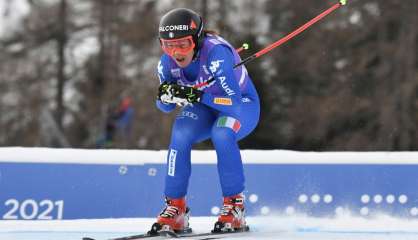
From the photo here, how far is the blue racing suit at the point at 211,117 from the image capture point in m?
4.42

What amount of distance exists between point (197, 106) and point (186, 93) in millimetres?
294

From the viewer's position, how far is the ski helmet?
14.4 feet

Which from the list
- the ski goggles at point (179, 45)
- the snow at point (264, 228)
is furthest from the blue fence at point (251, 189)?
the ski goggles at point (179, 45)

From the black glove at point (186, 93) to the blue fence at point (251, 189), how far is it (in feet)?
3.75

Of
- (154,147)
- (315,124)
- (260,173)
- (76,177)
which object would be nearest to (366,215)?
(260,173)

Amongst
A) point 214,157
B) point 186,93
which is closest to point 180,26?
point 186,93

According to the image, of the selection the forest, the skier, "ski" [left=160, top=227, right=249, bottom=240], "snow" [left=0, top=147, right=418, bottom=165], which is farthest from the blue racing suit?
the forest

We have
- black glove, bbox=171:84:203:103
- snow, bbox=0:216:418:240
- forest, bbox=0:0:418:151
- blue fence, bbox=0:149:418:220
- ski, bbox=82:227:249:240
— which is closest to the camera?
ski, bbox=82:227:249:240

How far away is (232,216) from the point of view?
443 centimetres

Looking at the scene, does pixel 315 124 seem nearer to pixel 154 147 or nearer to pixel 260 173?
pixel 154 147

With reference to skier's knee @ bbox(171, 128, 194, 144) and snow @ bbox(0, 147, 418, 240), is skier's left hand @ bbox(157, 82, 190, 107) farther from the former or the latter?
snow @ bbox(0, 147, 418, 240)

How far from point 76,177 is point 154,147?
14.3 m

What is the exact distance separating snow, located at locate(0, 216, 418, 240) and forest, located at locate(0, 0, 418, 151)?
31.0ft

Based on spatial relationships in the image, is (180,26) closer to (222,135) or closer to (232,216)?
(222,135)
